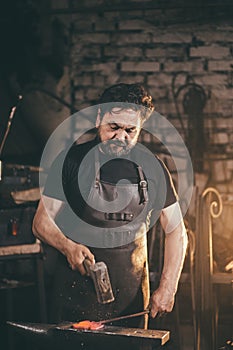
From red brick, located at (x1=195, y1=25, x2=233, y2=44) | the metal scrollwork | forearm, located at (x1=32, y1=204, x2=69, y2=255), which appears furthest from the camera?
red brick, located at (x1=195, y1=25, x2=233, y2=44)

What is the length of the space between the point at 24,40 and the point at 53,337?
487 cm

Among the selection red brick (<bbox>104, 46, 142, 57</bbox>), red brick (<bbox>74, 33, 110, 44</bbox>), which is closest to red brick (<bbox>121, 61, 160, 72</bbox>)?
red brick (<bbox>104, 46, 142, 57</bbox>)

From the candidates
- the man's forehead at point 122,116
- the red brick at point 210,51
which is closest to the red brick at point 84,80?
the red brick at point 210,51

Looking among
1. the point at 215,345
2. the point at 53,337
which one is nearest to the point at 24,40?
the point at 215,345

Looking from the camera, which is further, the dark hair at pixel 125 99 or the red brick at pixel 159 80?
the red brick at pixel 159 80

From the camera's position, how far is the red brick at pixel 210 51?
7.57 m

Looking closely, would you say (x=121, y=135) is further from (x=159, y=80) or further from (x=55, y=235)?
(x=159, y=80)

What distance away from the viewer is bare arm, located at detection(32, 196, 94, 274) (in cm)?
453

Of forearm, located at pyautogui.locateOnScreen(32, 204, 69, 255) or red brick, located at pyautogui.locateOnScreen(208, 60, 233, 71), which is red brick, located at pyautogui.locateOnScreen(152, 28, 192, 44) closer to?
red brick, located at pyautogui.locateOnScreen(208, 60, 233, 71)

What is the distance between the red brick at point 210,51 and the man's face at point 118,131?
3073mm

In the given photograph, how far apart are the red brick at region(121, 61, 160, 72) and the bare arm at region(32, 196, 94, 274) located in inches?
134

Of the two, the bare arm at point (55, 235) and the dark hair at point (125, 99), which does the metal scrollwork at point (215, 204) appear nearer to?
the dark hair at point (125, 99)

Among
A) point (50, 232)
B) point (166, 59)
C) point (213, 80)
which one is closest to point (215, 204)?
point (213, 80)

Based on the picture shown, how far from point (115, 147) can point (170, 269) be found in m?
0.95
